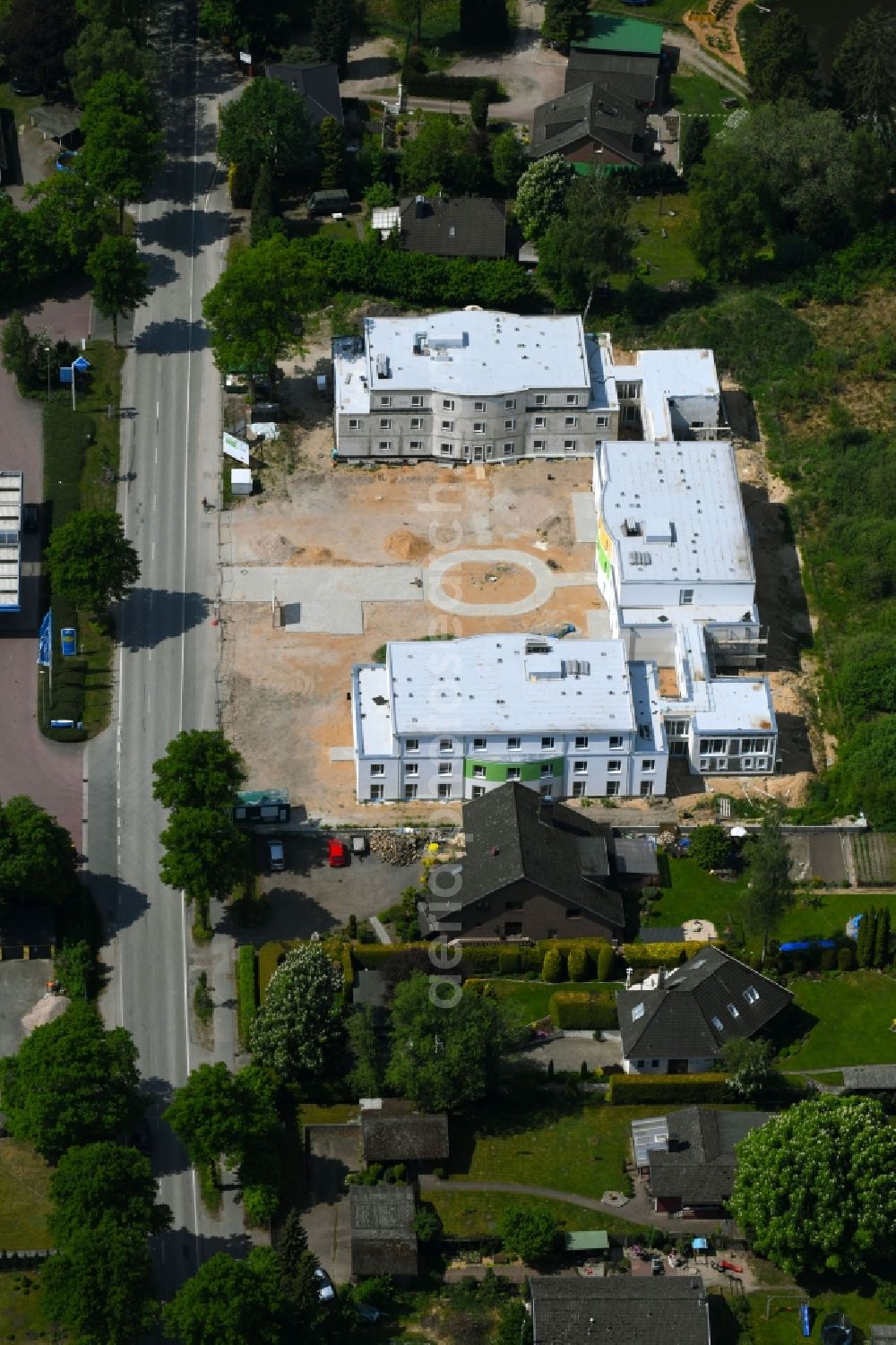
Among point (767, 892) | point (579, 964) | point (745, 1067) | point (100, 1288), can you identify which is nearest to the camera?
point (100, 1288)

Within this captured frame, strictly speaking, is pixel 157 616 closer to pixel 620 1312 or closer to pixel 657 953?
pixel 657 953

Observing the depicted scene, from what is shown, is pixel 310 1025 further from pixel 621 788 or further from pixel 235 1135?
pixel 621 788

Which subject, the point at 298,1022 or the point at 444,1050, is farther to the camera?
the point at 298,1022

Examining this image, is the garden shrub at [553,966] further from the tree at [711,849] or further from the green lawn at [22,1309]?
the green lawn at [22,1309]

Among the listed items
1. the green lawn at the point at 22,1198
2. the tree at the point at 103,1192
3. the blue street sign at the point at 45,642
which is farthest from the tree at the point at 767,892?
the blue street sign at the point at 45,642

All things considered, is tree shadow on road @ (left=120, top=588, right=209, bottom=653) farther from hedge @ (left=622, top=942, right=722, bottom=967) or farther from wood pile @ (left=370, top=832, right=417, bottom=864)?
hedge @ (left=622, top=942, right=722, bottom=967)

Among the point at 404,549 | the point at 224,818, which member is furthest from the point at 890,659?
the point at 224,818

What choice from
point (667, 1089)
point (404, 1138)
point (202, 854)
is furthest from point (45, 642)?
point (667, 1089)
